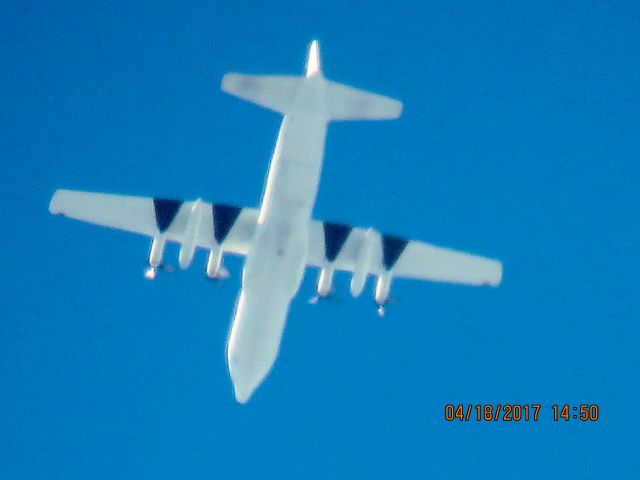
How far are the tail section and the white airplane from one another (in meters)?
0.04

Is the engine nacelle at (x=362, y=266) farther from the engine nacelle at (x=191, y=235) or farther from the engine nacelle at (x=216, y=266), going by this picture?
the engine nacelle at (x=191, y=235)

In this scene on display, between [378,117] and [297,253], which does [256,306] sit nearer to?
[297,253]

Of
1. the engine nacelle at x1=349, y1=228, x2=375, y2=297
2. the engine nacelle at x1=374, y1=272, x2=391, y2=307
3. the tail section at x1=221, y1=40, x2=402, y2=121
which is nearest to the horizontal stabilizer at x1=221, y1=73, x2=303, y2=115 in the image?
the tail section at x1=221, y1=40, x2=402, y2=121

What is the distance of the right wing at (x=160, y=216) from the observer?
4250cm

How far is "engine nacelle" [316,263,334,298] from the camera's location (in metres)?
42.8

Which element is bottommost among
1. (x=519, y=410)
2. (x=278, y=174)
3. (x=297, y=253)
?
(x=519, y=410)

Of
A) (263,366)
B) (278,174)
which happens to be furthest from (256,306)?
(278,174)

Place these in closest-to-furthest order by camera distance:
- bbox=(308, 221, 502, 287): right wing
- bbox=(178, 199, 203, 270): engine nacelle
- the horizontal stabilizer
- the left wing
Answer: the horizontal stabilizer
bbox=(178, 199, 203, 270): engine nacelle
the left wing
bbox=(308, 221, 502, 287): right wing

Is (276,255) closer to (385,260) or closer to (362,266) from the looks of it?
(362,266)

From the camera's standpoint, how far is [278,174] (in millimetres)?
38969

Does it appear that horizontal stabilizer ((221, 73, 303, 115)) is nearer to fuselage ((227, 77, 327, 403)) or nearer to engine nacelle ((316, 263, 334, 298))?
fuselage ((227, 77, 327, 403))

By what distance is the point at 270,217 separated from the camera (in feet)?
129

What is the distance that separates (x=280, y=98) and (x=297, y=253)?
20.4 ft

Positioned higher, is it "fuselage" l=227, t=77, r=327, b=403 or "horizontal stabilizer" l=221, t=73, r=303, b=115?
"horizontal stabilizer" l=221, t=73, r=303, b=115
